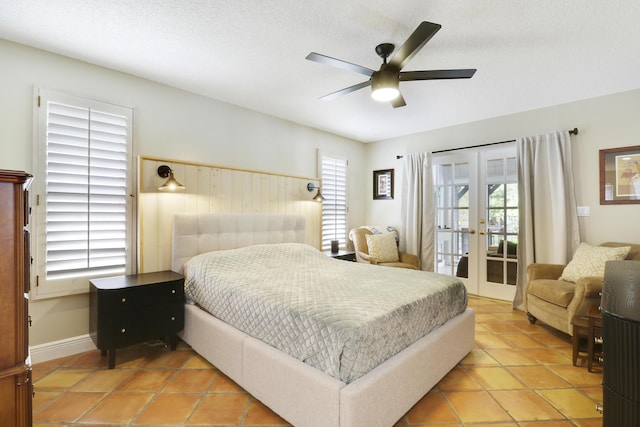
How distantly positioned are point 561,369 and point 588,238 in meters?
1.87

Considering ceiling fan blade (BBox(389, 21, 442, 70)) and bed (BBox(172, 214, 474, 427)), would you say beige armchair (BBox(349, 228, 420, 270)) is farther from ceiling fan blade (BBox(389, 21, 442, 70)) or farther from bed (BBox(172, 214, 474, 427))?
ceiling fan blade (BBox(389, 21, 442, 70))

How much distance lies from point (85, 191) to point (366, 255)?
3.43 m

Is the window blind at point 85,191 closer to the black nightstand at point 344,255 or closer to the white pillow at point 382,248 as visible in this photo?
the black nightstand at point 344,255

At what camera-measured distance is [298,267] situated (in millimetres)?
2984

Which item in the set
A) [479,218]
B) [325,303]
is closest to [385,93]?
[325,303]

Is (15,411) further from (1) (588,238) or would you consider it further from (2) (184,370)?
(1) (588,238)

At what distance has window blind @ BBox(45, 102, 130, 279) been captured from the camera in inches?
97.8

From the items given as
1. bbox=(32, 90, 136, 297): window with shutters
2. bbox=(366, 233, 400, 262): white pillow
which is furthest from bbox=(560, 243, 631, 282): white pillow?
bbox=(32, 90, 136, 297): window with shutters

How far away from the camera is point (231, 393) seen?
207 cm

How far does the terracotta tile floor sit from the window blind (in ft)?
2.79

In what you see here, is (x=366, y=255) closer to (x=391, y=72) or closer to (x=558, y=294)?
(x=558, y=294)

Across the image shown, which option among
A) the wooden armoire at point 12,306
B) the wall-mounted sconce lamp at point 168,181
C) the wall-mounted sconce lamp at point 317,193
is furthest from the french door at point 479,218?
the wooden armoire at point 12,306

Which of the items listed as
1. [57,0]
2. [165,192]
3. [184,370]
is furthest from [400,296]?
[57,0]

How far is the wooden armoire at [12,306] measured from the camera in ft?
3.73
